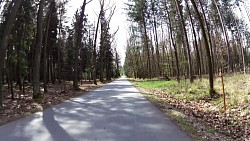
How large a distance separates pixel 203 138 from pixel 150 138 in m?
1.30

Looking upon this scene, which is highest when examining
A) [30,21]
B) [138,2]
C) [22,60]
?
[138,2]

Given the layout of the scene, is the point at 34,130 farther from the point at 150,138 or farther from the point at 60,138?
the point at 150,138

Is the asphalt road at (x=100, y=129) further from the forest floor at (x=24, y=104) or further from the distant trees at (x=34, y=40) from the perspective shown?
the distant trees at (x=34, y=40)

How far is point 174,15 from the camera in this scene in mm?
33938

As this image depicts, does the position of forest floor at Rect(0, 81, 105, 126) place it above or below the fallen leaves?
above

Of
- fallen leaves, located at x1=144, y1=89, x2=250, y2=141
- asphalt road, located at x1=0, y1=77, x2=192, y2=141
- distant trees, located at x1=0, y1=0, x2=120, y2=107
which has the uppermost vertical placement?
distant trees, located at x1=0, y1=0, x2=120, y2=107

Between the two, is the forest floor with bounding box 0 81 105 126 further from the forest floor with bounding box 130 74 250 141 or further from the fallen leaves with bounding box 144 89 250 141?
the fallen leaves with bounding box 144 89 250 141

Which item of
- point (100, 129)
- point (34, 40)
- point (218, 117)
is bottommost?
point (218, 117)

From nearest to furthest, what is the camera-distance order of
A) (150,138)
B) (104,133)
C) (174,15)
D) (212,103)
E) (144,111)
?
(150,138) < (104,133) < (144,111) < (212,103) < (174,15)

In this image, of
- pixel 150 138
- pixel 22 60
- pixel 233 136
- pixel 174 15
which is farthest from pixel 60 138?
pixel 174 15

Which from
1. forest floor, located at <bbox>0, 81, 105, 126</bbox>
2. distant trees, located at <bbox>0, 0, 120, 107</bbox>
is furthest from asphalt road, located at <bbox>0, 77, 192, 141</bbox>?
distant trees, located at <bbox>0, 0, 120, 107</bbox>

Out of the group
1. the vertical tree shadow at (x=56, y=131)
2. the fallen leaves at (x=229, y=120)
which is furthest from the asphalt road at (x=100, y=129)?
the fallen leaves at (x=229, y=120)

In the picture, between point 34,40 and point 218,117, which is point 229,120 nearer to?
point 218,117

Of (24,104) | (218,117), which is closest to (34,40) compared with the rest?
(24,104)
